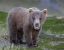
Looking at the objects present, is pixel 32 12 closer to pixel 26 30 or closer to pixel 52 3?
pixel 26 30

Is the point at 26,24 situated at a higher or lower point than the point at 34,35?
higher

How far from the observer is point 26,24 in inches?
542

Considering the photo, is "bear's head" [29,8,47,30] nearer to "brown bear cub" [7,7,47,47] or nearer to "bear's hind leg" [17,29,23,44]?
"brown bear cub" [7,7,47,47]

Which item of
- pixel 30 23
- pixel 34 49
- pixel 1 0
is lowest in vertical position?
pixel 34 49

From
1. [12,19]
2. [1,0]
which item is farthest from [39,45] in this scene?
[1,0]

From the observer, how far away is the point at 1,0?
5753 centimetres

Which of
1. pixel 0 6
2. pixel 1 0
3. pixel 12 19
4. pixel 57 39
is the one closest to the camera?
pixel 12 19

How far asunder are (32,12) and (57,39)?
119 inches

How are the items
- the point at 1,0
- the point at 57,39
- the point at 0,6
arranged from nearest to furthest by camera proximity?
the point at 57,39
the point at 0,6
the point at 1,0

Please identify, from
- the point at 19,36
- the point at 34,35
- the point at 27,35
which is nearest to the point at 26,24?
the point at 27,35

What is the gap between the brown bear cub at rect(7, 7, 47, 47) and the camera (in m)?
13.4

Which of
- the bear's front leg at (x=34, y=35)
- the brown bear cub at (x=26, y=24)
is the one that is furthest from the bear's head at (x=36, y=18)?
the bear's front leg at (x=34, y=35)

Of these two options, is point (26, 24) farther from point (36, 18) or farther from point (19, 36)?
point (19, 36)

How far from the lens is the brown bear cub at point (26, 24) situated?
13430 millimetres
